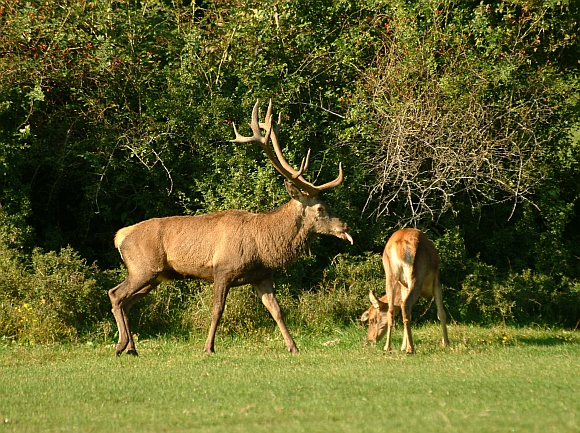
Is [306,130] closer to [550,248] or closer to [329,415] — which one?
[550,248]

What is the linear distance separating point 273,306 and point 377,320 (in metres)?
1.65

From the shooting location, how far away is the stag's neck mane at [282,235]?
12.2 meters

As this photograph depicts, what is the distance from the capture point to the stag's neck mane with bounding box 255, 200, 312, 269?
12.2 meters

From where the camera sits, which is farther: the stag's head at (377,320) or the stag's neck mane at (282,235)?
the stag's head at (377,320)

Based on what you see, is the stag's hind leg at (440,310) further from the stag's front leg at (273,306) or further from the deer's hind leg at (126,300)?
the deer's hind leg at (126,300)

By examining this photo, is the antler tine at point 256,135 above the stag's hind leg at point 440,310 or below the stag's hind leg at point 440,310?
above

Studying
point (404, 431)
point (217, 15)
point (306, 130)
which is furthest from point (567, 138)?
point (404, 431)

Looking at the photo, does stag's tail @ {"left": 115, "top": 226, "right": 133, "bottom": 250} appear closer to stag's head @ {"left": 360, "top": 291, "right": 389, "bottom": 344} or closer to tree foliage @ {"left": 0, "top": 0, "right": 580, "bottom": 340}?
tree foliage @ {"left": 0, "top": 0, "right": 580, "bottom": 340}

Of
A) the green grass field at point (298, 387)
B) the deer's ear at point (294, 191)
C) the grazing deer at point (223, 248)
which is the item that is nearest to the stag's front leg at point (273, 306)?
the grazing deer at point (223, 248)

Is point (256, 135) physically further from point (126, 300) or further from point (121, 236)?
point (126, 300)

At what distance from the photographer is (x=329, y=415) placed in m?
7.70

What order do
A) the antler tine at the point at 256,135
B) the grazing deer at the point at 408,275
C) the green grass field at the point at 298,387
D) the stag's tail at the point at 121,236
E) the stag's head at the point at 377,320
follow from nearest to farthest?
the green grass field at the point at 298,387 < the grazing deer at the point at 408,275 < the stag's tail at the point at 121,236 < the antler tine at the point at 256,135 < the stag's head at the point at 377,320

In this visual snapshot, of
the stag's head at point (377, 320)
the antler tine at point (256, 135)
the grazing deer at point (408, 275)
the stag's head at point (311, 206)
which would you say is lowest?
the stag's head at point (377, 320)

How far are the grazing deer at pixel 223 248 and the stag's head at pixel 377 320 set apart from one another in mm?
1172
